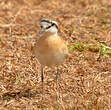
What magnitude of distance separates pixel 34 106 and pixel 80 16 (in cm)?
414

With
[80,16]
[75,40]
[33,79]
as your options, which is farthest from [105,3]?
[33,79]

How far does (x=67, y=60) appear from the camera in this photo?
262 inches

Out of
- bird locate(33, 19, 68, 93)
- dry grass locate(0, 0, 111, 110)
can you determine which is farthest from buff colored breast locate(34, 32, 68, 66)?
dry grass locate(0, 0, 111, 110)

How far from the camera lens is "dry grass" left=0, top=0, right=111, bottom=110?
5012mm

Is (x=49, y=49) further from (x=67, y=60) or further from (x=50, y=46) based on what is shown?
(x=67, y=60)

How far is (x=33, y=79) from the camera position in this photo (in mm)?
5836

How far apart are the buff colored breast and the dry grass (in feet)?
1.63

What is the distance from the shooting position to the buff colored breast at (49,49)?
5.07 metres

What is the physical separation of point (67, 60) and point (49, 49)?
1.62 m

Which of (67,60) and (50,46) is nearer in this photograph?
(50,46)

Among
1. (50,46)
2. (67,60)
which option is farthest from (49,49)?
(67,60)

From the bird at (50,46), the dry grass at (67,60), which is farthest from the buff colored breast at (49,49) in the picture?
the dry grass at (67,60)

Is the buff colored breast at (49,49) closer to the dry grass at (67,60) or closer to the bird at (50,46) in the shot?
the bird at (50,46)

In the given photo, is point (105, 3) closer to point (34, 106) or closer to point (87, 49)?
point (87, 49)
